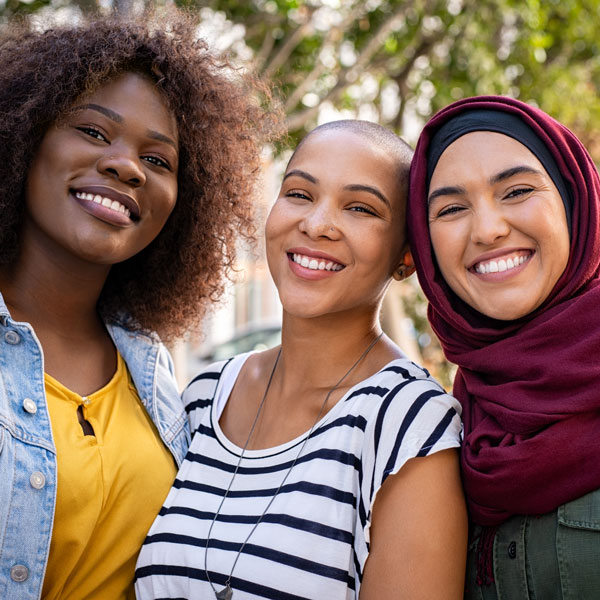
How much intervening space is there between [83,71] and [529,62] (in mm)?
8558

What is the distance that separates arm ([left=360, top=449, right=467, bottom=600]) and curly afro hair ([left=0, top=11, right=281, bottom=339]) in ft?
4.89

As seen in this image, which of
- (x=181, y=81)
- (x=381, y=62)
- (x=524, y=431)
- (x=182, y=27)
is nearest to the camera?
(x=524, y=431)

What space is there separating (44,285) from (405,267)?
1.30m

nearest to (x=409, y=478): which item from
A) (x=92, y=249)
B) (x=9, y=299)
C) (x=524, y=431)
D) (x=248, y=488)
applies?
(x=524, y=431)

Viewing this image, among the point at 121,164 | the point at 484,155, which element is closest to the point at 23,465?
the point at 121,164

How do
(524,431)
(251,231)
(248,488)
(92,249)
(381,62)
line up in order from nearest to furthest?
(524,431) < (248,488) < (92,249) < (251,231) < (381,62)

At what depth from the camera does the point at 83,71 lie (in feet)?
8.91

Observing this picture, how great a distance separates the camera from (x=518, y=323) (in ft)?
7.46

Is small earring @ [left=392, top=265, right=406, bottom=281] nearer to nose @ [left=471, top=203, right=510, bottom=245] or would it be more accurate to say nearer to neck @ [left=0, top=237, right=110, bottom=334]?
nose @ [left=471, top=203, right=510, bottom=245]

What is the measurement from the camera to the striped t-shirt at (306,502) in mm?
2201

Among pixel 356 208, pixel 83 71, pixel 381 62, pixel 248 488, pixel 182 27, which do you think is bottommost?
pixel 248 488

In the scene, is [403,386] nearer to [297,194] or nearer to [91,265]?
[297,194]

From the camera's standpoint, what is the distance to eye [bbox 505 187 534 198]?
2.25 m

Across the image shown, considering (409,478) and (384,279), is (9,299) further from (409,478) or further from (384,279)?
(409,478)
